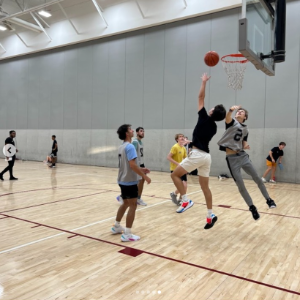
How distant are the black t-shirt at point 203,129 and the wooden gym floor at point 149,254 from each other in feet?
4.63

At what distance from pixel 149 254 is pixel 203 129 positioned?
6.35 ft

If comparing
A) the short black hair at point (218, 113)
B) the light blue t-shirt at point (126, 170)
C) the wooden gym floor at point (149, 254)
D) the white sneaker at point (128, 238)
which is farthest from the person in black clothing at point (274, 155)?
the light blue t-shirt at point (126, 170)

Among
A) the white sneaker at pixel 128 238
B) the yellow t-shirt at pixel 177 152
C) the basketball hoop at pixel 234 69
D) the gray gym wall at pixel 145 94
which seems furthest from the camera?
the gray gym wall at pixel 145 94

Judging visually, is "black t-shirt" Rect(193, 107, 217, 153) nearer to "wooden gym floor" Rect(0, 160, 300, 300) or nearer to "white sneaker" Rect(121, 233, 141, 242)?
"wooden gym floor" Rect(0, 160, 300, 300)

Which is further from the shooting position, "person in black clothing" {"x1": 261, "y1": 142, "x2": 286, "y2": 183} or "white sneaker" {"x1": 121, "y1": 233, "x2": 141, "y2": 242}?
"person in black clothing" {"x1": 261, "y1": 142, "x2": 286, "y2": 183}

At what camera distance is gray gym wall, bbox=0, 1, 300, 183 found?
1202 cm

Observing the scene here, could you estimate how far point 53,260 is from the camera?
3438 millimetres

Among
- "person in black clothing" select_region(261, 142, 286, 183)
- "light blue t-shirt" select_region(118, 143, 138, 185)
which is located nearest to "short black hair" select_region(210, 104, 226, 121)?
"light blue t-shirt" select_region(118, 143, 138, 185)

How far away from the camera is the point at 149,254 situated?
3.67 metres

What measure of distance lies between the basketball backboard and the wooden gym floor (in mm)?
→ 2940

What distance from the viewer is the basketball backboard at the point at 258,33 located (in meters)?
4.71

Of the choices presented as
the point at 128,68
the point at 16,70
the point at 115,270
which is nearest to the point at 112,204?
the point at 115,270

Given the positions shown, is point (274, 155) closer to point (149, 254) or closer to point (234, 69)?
point (234, 69)

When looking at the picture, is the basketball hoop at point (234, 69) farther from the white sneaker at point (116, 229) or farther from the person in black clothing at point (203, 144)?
the white sneaker at point (116, 229)
